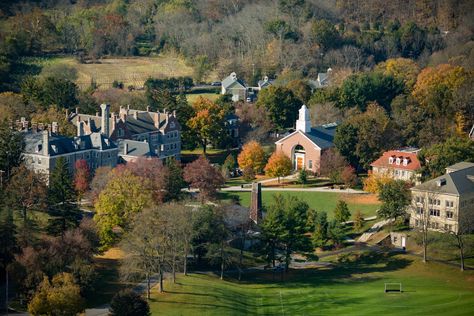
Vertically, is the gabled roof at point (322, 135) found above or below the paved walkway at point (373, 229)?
above

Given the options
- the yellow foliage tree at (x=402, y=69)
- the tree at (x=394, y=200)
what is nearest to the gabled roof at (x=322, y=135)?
the tree at (x=394, y=200)

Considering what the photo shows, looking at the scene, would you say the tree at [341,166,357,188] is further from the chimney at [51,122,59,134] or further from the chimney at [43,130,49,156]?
the chimney at [51,122,59,134]

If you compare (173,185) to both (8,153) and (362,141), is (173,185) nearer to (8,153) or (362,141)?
(8,153)

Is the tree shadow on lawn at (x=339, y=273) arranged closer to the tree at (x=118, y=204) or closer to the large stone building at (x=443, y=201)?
the large stone building at (x=443, y=201)

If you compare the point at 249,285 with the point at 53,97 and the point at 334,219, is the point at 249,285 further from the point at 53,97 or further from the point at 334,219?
the point at 53,97

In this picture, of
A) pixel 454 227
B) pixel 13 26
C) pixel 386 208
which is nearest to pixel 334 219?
pixel 386 208

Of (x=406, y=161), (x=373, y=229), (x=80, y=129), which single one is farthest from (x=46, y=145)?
Result: (x=406, y=161)
